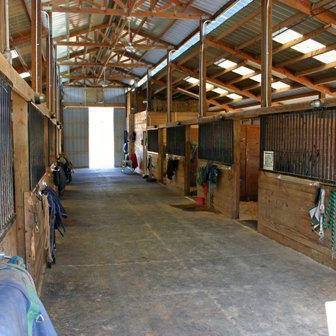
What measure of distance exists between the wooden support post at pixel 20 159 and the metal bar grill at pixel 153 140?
945cm

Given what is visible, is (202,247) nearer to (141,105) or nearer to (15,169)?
(15,169)

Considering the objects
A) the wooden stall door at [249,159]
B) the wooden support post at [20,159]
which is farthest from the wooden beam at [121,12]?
the wooden support post at [20,159]

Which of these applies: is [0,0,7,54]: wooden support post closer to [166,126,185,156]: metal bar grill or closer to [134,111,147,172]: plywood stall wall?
[166,126,185,156]: metal bar grill

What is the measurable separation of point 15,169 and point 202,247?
108 inches

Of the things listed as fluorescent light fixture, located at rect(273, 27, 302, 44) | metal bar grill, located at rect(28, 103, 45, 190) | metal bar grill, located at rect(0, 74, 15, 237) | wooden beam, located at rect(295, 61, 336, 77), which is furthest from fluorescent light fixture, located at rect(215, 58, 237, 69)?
metal bar grill, located at rect(0, 74, 15, 237)

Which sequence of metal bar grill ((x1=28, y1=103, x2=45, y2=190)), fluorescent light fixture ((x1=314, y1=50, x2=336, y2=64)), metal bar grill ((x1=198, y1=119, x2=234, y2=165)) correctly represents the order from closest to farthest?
1. metal bar grill ((x1=28, y1=103, x2=45, y2=190))
2. metal bar grill ((x1=198, y1=119, x2=234, y2=165))
3. fluorescent light fixture ((x1=314, y1=50, x2=336, y2=64))

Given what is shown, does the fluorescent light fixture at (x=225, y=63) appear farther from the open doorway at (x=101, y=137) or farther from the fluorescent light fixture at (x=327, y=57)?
the open doorway at (x=101, y=137)

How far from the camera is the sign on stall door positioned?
5785 mm

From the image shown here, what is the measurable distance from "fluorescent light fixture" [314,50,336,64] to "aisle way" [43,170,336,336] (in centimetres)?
454

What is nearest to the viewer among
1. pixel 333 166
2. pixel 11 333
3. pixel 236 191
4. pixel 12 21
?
pixel 11 333

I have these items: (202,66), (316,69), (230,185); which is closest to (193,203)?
(230,185)

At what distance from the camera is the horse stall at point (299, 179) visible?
4465mm

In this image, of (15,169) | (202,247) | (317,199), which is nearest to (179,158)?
(202,247)

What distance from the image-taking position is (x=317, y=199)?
4.55m
